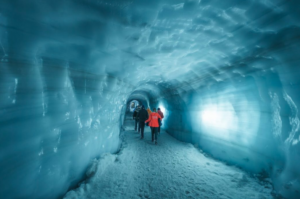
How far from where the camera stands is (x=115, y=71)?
207 inches

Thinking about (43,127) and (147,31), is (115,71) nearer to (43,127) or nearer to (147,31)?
(147,31)

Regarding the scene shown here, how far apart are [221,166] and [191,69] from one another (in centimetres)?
396

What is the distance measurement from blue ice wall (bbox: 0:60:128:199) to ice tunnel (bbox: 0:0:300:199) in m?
0.02

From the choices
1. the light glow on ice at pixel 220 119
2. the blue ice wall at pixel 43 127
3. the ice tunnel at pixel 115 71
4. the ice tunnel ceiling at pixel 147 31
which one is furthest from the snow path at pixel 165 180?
the ice tunnel ceiling at pixel 147 31

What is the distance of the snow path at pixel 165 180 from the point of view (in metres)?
3.74

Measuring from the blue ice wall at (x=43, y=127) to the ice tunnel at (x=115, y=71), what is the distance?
0.02 m

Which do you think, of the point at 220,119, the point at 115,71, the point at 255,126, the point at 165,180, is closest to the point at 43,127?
the point at 115,71

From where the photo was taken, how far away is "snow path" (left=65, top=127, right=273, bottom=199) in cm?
374

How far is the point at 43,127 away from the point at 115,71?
2958 millimetres

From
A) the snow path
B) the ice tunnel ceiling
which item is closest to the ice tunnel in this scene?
the ice tunnel ceiling

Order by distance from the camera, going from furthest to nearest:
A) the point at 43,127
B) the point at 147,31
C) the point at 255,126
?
the point at 255,126 → the point at 147,31 → the point at 43,127

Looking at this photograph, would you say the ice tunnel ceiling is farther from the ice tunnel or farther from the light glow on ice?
the light glow on ice

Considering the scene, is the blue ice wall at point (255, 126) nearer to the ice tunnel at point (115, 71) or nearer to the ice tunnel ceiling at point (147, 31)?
the ice tunnel at point (115, 71)

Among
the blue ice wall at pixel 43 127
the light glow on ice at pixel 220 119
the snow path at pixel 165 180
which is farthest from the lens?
the light glow on ice at pixel 220 119
